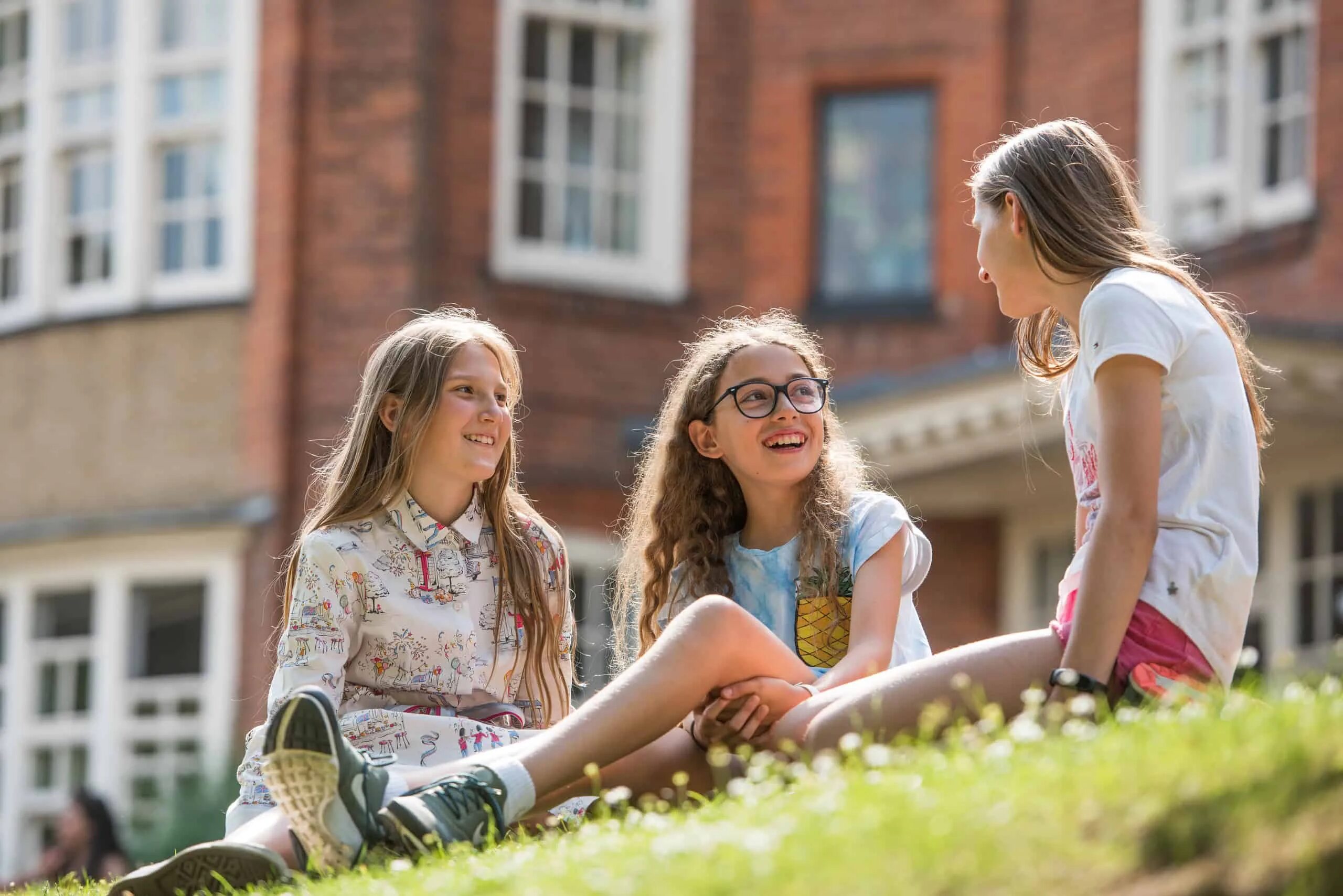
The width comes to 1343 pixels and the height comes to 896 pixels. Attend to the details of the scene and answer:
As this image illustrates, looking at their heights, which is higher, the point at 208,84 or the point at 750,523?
the point at 208,84

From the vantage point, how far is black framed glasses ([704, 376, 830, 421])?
5.57 m

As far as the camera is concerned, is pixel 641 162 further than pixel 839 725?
Yes

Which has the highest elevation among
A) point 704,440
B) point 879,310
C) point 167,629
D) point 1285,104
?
point 1285,104

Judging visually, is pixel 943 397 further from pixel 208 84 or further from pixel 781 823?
pixel 781 823

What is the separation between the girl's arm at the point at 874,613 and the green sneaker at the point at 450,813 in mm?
944

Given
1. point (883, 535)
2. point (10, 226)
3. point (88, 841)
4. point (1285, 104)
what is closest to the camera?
point (883, 535)

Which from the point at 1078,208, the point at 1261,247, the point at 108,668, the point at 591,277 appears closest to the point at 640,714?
the point at 1078,208

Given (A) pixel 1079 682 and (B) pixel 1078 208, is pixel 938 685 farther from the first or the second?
(B) pixel 1078 208

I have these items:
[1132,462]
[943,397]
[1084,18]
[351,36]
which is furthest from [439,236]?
[1132,462]

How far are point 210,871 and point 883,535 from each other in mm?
1890

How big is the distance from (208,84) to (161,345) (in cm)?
184

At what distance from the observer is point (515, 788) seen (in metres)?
4.45

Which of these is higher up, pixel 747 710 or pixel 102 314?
pixel 102 314

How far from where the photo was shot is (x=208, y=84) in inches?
581
